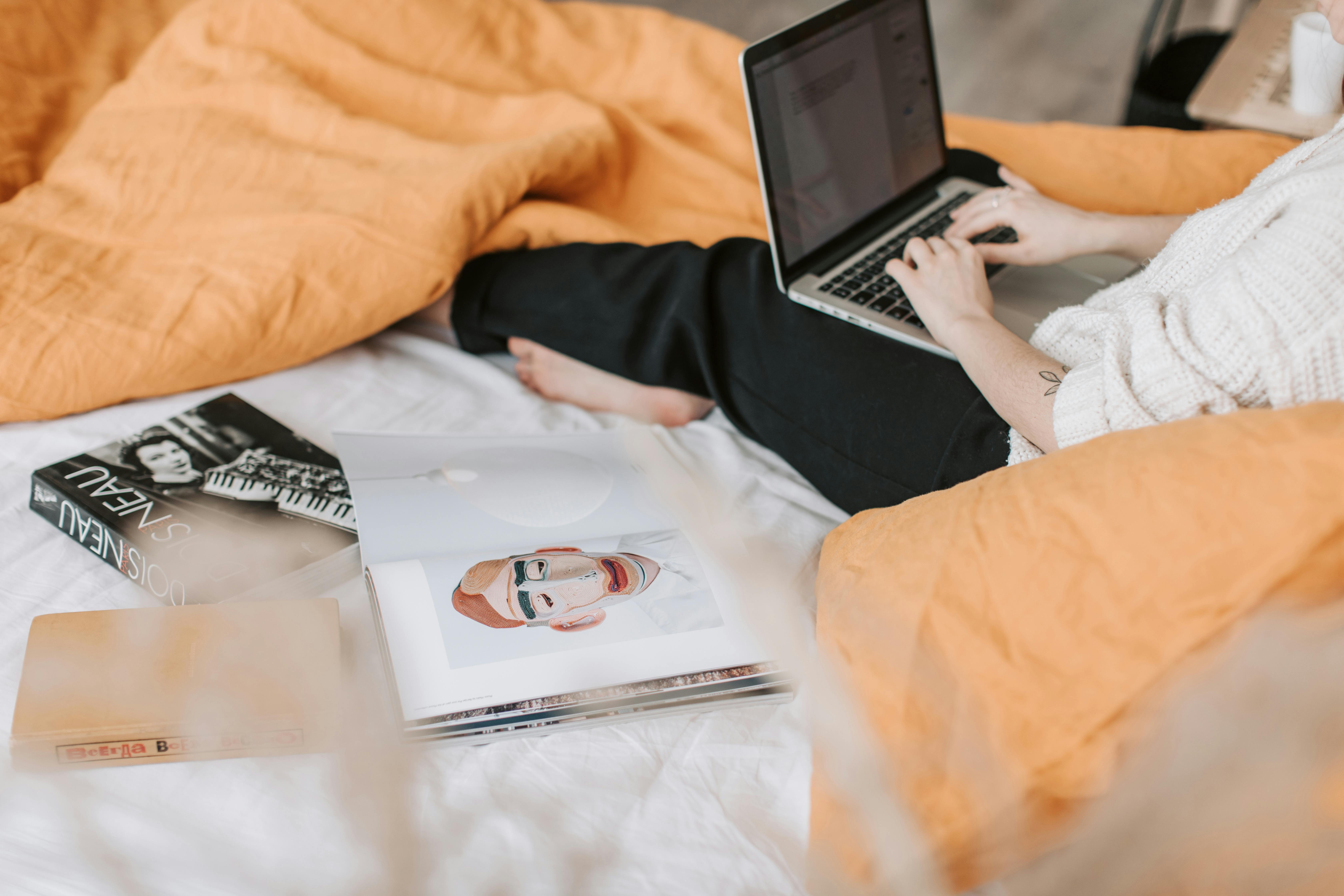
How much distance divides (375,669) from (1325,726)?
1.70 feet

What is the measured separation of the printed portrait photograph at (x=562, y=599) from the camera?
592 mm

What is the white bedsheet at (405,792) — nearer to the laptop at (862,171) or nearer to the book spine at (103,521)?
the book spine at (103,521)

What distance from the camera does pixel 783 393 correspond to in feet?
2.81

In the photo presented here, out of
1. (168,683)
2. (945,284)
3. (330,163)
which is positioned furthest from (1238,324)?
(330,163)

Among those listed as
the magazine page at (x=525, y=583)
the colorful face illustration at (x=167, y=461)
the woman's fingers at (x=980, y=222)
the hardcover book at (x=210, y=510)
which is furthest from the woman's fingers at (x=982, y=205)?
the colorful face illustration at (x=167, y=461)

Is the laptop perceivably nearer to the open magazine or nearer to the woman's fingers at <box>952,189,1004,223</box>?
the woman's fingers at <box>952,189,1004,223</box>

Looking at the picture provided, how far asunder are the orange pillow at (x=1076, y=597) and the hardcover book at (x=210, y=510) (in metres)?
0.41

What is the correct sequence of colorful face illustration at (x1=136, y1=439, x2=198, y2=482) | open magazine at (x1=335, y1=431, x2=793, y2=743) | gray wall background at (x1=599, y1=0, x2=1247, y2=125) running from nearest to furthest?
open magazine at (x1=335, y1=431, x2=793, y2=743), colorful face illustration at (x1=136, y1=439, x2=198, y2=482), gray wall background at (x1=599, y1=0, x2=1247, y2=125)

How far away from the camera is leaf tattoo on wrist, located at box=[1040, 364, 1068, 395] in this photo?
0.65 meters

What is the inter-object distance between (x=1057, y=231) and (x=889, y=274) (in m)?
0.16

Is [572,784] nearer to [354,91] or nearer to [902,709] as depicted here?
[902,709]

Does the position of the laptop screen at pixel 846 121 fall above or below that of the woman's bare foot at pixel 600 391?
above

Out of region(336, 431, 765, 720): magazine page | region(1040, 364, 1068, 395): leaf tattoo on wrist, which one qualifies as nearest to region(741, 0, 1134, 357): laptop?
region(1040, 364, 1068, 395): leaf tattoo on wrist

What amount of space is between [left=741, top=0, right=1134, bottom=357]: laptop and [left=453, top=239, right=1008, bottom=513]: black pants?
0.13 feet
